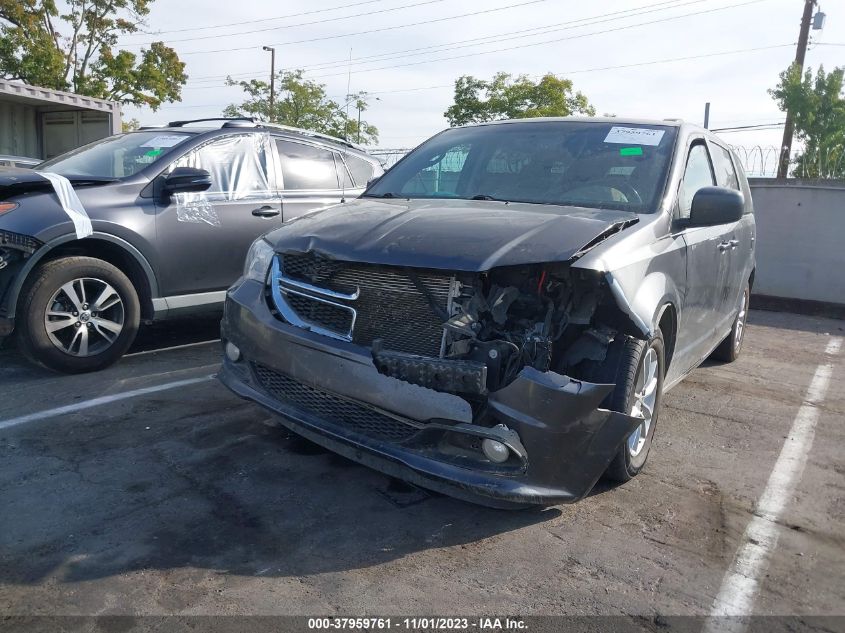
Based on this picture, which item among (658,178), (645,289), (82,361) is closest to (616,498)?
(645,289)

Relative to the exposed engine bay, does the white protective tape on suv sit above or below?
above

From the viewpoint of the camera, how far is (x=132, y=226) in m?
5.31

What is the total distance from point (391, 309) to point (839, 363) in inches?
220

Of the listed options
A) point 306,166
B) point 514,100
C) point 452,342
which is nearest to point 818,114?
point 514,100

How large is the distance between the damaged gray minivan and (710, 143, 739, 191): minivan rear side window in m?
1.15

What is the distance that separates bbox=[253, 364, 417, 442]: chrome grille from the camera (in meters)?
3.11

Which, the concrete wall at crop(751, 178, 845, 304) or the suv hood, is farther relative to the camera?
the concrete wall at crop(751, 178, 845, 304)

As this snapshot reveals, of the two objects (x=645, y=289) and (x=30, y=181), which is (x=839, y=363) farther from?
(x=30, y=181)

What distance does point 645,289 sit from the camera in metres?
3.41

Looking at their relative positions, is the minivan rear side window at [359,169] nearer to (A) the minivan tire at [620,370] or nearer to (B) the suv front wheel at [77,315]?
(B) the suv front wheel at [77,315]

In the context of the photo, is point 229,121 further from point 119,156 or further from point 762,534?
point 762,534

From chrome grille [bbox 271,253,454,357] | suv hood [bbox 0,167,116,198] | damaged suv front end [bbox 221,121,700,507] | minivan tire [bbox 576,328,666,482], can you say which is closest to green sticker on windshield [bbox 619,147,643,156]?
damaged suv front end [bbox 221,121,700,507]

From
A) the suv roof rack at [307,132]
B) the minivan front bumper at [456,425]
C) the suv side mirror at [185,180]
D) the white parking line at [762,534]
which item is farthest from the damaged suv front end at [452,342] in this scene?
the suv roof rack at [307,132]

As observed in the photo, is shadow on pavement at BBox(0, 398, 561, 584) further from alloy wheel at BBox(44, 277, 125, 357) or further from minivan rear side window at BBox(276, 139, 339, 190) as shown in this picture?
minivan rear side window at BBox(276, 139, 339, 190)
